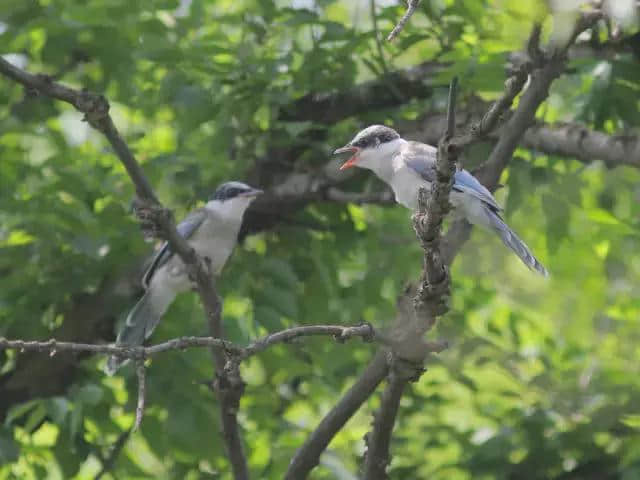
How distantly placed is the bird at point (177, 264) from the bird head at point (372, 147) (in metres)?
0.93

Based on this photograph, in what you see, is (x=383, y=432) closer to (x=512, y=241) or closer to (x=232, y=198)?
(x=512, y=241)

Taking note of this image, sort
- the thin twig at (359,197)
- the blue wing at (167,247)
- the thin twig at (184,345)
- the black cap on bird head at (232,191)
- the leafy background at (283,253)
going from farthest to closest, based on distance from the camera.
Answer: the blue wing at (167,247), the black cap on bird head at (232,191), the thin twig at (359,197), the leafy background at (283,253), the thin twig at (184,345)

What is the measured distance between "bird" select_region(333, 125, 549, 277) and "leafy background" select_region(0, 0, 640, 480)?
42 cm

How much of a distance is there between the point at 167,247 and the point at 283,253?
79cm

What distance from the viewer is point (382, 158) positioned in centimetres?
517

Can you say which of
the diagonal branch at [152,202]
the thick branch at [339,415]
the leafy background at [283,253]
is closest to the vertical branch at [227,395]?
the diagonal branch at [152,202]

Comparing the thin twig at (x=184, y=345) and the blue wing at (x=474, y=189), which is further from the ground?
the thin twig at (x=184, y=345)

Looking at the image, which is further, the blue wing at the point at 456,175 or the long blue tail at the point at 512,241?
the blue wing at the point at 456,175

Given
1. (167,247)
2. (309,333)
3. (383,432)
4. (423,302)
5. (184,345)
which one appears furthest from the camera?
(167,247)

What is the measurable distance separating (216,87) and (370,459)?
219cm

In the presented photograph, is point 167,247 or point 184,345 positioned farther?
point 167,247

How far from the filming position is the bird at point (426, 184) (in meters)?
4.53

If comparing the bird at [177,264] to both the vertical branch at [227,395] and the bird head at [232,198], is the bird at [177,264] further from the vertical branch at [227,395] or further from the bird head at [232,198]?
the vertical branch at [227,395]

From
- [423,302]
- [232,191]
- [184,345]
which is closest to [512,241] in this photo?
[423,302]
